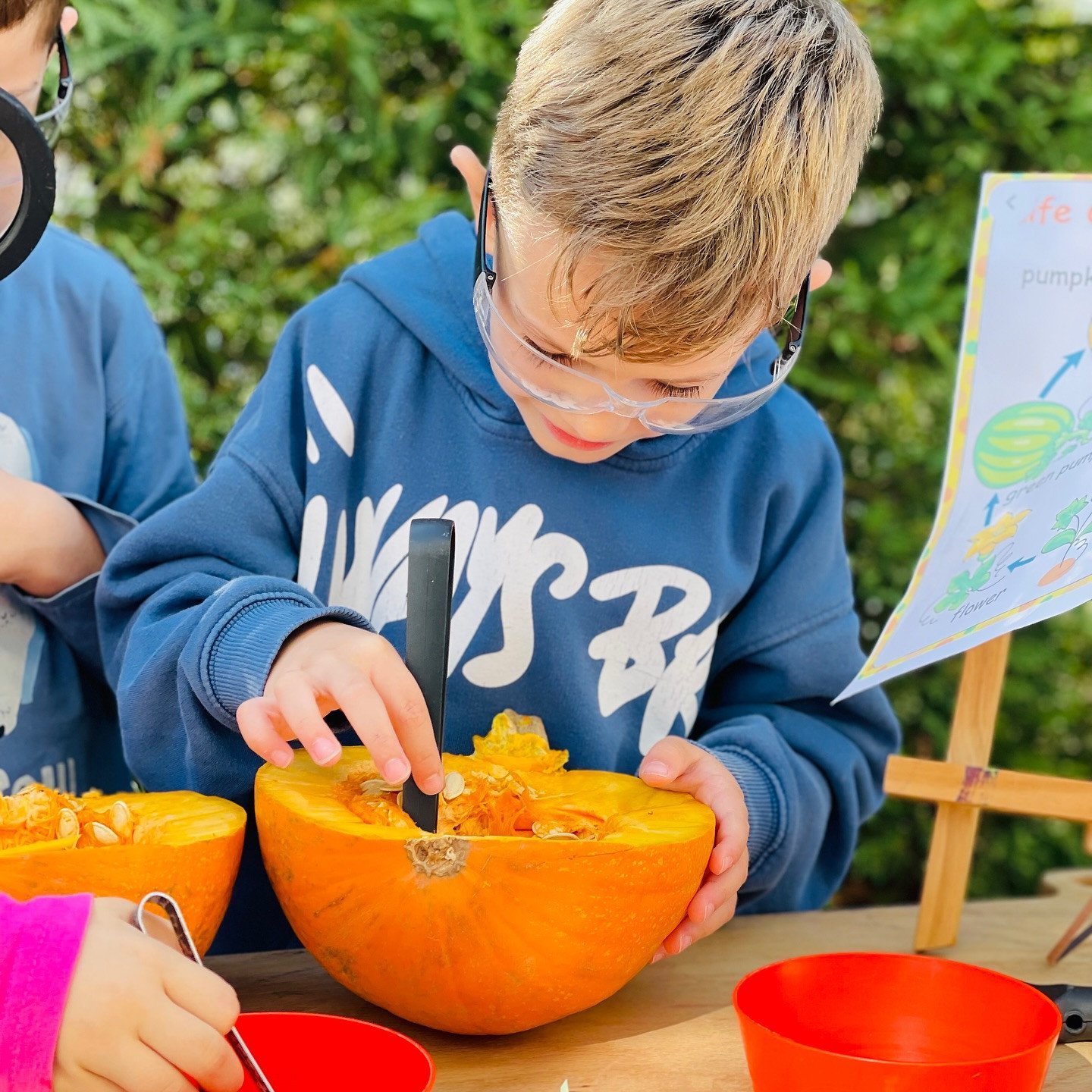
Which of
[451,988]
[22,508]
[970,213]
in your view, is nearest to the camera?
[451,988]

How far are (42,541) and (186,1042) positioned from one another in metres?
0.65

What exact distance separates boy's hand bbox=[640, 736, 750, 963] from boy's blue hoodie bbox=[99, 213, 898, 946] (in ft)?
0.34

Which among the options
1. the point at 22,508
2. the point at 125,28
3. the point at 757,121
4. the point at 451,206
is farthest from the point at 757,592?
the point at 125,28

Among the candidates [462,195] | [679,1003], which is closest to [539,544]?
[679,1003]

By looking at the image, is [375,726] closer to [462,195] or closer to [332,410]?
[332,410]

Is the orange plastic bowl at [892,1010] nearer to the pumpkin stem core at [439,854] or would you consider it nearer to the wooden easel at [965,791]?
the pumpkin stem core at [439,854]

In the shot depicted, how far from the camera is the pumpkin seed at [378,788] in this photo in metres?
1.03

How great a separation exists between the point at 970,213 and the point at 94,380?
189cm

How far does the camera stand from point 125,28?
2.19 metres

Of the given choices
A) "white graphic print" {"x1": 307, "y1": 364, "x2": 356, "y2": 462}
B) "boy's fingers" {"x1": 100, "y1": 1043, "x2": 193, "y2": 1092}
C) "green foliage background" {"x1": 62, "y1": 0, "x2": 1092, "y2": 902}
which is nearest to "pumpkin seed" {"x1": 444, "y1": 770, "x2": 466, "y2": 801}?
"boy's fingers" {"x1": 100, "y1": 1043, "x2": 193, "y2": 1092}

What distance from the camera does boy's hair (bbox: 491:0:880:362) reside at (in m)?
1.05

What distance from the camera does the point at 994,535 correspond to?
1227 mm

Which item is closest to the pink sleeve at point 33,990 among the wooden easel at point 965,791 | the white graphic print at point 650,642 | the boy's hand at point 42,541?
the boy's hand at point 42,541

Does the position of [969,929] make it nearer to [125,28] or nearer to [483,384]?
[483,384]
